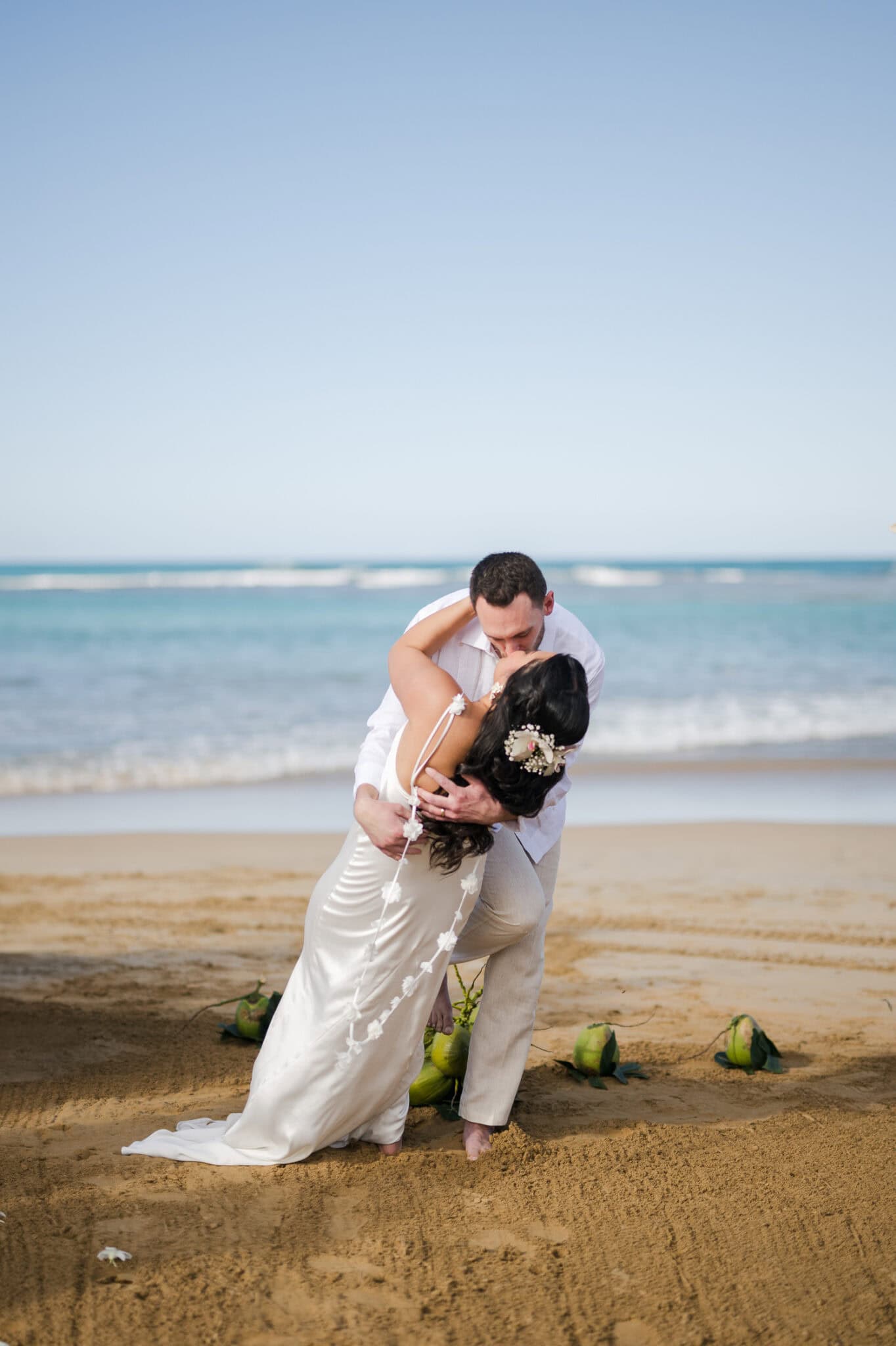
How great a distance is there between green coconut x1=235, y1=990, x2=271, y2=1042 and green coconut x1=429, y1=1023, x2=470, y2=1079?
920 mm

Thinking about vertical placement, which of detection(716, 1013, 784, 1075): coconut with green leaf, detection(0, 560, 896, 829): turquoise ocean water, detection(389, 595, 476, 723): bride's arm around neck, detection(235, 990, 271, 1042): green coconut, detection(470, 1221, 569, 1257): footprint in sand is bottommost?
detection(0, 560, 896, 829): turquoise ocean water

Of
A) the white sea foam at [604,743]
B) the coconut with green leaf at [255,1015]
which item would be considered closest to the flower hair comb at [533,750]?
the coconut with green leaf at [255,1015]

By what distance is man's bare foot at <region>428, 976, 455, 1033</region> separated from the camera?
383cm

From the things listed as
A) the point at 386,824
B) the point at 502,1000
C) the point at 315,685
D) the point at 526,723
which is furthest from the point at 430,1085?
the point at 315,685

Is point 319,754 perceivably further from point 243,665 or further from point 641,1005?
point 243,665

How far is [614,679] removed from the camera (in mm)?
18578

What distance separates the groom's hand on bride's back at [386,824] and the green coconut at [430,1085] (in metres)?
1.01

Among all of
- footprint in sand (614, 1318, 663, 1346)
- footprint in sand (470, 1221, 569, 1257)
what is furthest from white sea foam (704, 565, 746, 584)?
footprint in sand (614, 1318, 663, 1346)

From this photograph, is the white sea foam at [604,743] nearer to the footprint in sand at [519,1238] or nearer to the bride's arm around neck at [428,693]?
the bride's arm around neck at [428,693]

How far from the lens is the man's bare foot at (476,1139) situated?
11.1 ft

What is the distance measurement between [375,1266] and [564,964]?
9.90ft

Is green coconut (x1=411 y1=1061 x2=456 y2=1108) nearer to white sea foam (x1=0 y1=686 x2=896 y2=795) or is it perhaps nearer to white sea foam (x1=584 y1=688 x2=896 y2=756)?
white sea foam (x1=0 y1=686 x2=896 y2=795)

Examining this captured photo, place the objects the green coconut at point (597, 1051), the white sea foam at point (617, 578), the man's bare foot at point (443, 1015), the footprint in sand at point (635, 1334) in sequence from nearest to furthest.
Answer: the footprint in sand at point (635, 1334)
the man's bare foot at point (443, 1015)
the green coconut at point (597, 1051)
the white sea foam at point (617, 578)

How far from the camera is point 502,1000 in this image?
11.3 feet
